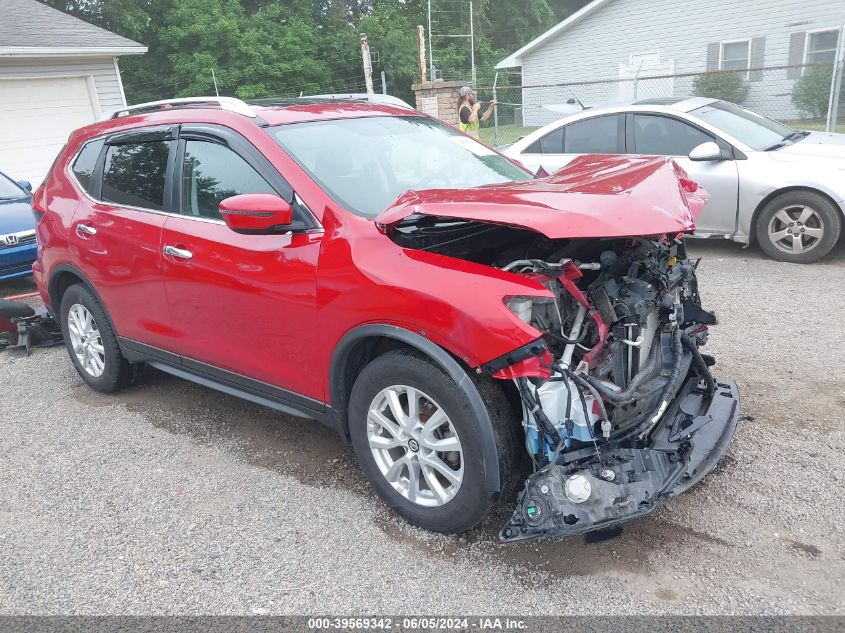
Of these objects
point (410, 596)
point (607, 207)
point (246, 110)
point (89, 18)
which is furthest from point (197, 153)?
point (89, 18)

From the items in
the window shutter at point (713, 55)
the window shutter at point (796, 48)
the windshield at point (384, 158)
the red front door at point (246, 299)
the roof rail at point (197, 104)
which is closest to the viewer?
the red front door at point (246, 299)

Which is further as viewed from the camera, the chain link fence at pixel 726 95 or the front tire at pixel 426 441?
the chain link fence at pixel 726 95

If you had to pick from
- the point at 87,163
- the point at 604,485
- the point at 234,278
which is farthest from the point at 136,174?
the point at 604,485

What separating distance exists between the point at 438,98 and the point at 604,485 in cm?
1459

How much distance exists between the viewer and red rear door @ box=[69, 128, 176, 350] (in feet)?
13.3

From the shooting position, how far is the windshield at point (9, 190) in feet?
28.4

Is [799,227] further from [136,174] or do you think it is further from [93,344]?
[93,344]

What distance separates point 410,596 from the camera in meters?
2.74

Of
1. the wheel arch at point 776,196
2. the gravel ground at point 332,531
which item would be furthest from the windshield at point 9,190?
the wheel arch at point 776,196

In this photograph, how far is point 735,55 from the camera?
2112 cm

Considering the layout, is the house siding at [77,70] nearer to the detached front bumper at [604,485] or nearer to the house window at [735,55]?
the detached front bumper at [604,485]

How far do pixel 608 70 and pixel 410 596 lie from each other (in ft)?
78.4

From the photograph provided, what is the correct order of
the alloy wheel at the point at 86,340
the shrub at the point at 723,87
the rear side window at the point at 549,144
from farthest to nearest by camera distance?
1. the shrub at the point at 723,87
2. the rear side window at the point at 549,144
3. the alloy wheel at the point at 86,340

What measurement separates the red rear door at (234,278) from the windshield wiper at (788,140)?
18.4ft
